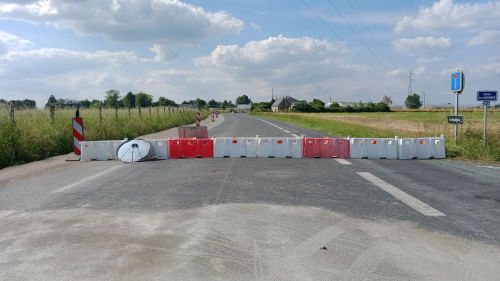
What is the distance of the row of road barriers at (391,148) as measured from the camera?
436 inches

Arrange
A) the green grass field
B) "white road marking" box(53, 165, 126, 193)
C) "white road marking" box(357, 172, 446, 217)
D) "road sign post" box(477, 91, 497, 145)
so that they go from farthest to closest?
1. "road sign post" box(477, 91, 497, 145)
2. the green grass field
3. "white road marking" box(53, 165, 126, 193)
4. "white road marking" box(357, 172, 446, 217)

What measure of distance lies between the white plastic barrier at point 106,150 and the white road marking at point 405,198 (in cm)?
610

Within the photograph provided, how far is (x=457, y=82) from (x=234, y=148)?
8.06 metres

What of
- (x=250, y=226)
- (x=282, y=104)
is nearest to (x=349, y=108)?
(x=282, y=104)

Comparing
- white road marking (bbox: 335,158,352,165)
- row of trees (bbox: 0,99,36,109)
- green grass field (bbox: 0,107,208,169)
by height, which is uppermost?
row of trees (bbox: 0,99,36,109)

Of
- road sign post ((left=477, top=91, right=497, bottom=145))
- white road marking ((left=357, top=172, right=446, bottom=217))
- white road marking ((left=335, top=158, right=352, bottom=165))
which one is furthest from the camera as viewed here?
road sign post ((left=477, top=91, right=497, bottom=145))

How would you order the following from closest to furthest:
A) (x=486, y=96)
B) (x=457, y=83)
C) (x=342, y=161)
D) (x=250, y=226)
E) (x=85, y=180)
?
(x=250, y=226) < (x=85, y=180) < (x=342, y=161) < (x=486, y=96) < (x=457, y=83)

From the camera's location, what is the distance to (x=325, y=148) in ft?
36.7

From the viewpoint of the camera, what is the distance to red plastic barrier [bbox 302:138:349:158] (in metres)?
11.2

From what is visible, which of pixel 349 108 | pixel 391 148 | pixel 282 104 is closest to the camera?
pixel 391 148

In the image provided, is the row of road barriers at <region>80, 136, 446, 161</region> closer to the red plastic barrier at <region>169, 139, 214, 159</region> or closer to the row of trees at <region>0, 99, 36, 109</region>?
the red plastic barrier at <region>169, 139, 214, 159</region>

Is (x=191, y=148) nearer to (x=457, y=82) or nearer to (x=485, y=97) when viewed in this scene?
(x=457, y=82)

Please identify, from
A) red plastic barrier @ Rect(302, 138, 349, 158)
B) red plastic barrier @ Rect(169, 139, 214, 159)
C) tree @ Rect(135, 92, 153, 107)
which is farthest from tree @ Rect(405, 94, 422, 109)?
red plastic barrier @ Rect(169, 139, 214, 159)

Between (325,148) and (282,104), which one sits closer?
(325,148)
